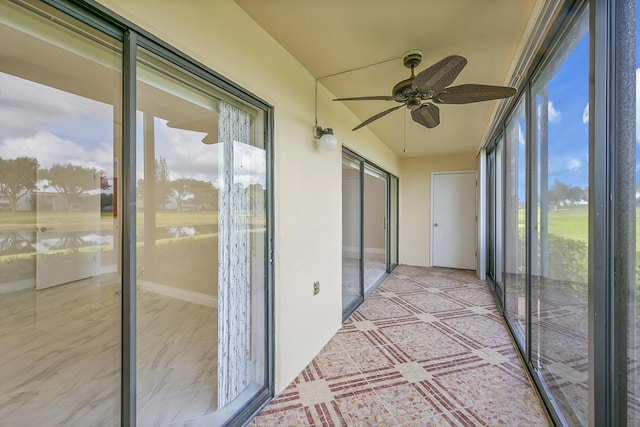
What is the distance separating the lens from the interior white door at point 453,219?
5.68 meters

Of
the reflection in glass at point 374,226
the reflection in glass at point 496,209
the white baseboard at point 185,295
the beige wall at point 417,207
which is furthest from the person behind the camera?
the beige wall at point 417,207

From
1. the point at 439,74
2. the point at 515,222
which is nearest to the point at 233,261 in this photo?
the point at 439,74

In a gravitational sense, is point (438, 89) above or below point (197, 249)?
above

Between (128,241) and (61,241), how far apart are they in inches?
22.4

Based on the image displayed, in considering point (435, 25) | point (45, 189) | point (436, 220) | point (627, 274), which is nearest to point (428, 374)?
point (627, 274)

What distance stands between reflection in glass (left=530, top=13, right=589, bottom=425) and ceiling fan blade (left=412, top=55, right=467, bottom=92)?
0.51 metres

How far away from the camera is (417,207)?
6047 mm

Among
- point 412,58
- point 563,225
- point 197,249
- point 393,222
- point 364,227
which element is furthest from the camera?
point 393,222

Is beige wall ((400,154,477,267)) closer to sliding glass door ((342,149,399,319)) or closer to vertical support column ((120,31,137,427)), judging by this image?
sliding glass door ((342,149,399,319))

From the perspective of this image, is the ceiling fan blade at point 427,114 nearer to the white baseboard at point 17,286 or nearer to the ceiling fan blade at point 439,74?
the ceiling fan blade at point 439,74

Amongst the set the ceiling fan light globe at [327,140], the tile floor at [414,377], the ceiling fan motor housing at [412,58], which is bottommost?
the tile floor at [414,377]

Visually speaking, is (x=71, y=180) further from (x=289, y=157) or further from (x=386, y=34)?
(x=386, y=34)

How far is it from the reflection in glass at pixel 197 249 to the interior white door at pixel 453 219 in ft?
16.3

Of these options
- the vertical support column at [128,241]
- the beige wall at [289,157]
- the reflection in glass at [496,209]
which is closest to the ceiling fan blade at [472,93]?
the beige wall at [289,157]
